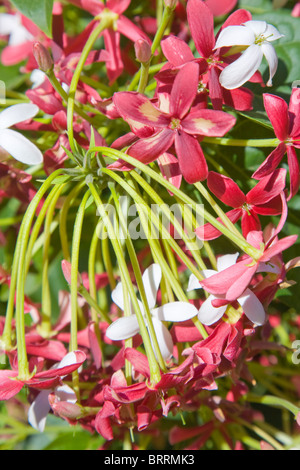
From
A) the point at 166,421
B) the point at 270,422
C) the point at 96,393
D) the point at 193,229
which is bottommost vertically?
the point at 270,422

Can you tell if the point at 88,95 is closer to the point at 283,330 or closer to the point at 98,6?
the point at 98,6

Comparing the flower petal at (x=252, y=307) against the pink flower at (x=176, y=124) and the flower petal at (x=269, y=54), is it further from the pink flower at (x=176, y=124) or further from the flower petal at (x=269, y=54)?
the flower petal at (x=269, y=54)

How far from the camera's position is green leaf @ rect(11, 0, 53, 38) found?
2.03ft

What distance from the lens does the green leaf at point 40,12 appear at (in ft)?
2.03

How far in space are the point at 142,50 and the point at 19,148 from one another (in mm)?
163

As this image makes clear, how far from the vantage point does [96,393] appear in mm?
571

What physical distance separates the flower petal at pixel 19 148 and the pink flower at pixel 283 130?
0.75ft

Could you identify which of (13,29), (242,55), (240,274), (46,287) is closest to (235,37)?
(242,55)

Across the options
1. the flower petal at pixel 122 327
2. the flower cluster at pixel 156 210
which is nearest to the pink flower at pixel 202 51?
the flower cluster at pixel 156 210

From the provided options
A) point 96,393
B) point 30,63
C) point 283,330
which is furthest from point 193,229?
point 283,330

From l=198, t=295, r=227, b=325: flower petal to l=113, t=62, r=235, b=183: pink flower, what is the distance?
0.39 ft

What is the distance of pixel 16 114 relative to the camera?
1.85 ft
